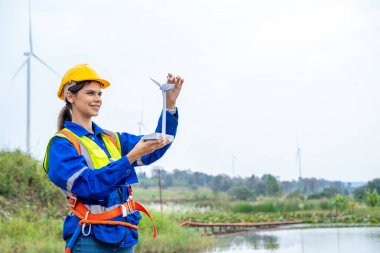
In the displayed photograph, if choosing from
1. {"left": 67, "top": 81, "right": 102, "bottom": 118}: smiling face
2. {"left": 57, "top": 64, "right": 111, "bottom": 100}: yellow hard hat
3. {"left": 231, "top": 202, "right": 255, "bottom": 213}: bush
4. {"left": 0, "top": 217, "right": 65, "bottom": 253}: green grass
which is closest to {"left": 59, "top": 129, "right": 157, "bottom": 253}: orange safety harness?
{"left": 67, "top": 81, "right": 102, "bottom": 118}: smiling face

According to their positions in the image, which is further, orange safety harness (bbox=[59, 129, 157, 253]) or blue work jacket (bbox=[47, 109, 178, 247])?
orange safety harness (bbox=[59, 129, 157, 253])

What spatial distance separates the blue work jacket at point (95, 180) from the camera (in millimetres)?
3197

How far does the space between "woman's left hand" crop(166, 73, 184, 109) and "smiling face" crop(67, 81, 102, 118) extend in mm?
380

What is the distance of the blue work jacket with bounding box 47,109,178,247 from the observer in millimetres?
3197

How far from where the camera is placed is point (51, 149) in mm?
3428

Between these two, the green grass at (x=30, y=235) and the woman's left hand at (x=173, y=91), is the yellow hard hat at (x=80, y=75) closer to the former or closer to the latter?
the woman's left hand at (x=173, y=91)

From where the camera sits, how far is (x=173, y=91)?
3666 millimetres

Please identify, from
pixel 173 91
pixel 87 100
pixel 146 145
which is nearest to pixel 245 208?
pixel 173 91

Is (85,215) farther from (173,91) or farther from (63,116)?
(173,91)

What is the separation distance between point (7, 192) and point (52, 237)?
2.67 metres

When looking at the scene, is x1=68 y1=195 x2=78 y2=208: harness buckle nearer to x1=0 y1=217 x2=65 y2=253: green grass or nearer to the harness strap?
the harness strap

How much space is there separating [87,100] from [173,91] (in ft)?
1.58

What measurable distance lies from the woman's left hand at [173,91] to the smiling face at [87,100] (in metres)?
0.38

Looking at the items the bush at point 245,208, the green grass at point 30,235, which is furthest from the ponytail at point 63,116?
the bush at point 245,208
